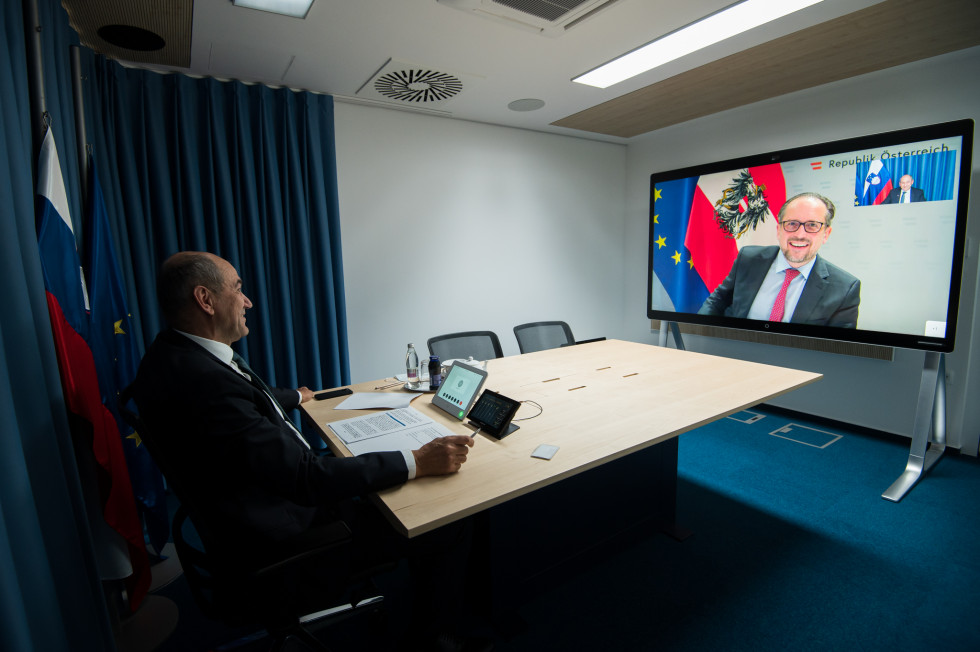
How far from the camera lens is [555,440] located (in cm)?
165

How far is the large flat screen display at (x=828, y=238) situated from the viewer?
2.73 metres

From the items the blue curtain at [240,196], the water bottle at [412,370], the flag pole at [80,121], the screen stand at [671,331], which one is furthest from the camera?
the screen stand at [671,331]

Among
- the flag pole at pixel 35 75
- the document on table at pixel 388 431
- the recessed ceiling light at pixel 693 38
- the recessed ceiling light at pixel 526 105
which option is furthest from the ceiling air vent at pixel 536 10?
the document on table at pixel 388 431

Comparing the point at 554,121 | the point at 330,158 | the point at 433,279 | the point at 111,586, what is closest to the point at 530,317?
the point at 433,279

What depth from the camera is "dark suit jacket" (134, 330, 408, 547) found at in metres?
1.22

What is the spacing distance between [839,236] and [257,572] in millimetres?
3912

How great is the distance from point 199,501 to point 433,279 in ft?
A: 9.65

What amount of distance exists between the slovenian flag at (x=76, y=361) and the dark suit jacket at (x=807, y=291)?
4.05 m

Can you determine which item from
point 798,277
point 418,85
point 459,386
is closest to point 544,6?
point 418,85

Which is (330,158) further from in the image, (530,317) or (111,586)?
(111,586)

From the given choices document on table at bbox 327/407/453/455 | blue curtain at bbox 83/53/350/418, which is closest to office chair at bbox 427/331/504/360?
blue curtain at bbox 83/53/350/418

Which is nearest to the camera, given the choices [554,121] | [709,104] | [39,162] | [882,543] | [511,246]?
[39,162]

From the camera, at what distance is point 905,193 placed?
286 centimetres

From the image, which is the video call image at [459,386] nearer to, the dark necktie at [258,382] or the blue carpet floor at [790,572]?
the dark necktie at [258,382]
